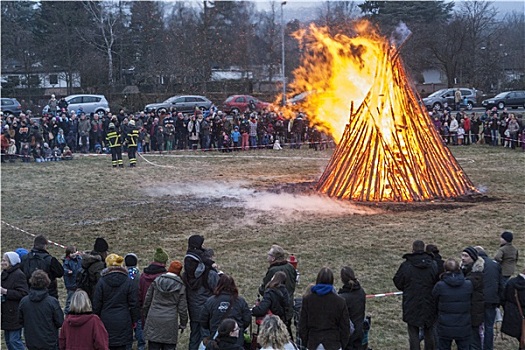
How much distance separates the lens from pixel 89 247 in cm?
1438

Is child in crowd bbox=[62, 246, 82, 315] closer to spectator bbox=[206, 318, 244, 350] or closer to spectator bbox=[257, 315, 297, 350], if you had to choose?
spectator bbox=[206, 318, 244, 350]

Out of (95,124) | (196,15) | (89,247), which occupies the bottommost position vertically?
(89,247)

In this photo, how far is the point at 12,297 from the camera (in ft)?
28.4

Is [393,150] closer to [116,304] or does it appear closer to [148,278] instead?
[148,278]

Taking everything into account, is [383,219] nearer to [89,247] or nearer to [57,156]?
[89,247]

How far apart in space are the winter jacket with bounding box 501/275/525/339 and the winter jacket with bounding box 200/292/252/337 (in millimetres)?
3010

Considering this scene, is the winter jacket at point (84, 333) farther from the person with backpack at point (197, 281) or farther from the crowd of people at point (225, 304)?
the person with backpack at point (197, 281)

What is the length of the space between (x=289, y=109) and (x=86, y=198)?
1526 centimetres

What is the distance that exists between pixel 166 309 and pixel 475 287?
3.39 metres

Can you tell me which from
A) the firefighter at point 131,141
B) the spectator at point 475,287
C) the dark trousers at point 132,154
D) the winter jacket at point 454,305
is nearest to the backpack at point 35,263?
the winter jacket at point 454,305

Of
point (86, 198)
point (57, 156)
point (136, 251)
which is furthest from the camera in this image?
point (57, 156)

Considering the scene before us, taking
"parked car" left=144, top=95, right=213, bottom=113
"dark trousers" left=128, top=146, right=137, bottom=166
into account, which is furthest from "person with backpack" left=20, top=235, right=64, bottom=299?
"parked car" left=144, top=95, right=213, bottom=113

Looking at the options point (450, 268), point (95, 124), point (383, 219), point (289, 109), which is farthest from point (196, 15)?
point (450, 268)

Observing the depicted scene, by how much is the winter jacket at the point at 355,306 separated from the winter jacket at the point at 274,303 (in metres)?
0.60
